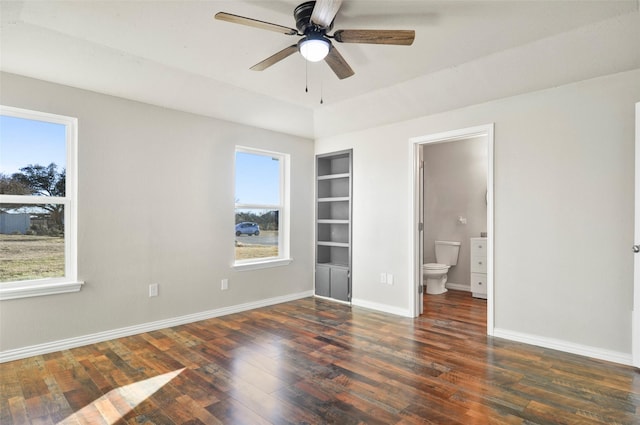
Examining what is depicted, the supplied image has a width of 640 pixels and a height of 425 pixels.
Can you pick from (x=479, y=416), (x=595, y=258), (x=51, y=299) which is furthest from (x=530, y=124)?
(x=51, y=299)

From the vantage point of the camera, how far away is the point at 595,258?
3.04 m

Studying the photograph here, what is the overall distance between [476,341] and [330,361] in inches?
58.1

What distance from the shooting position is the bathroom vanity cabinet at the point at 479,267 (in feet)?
17.1

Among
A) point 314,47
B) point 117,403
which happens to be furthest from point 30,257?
point 314,47

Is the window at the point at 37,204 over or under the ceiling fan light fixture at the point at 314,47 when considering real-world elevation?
under

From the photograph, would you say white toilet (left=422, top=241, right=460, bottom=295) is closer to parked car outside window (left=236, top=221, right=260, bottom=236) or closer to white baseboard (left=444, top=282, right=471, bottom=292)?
white baseboard (left=444, top=282, right=471, bottom=292)

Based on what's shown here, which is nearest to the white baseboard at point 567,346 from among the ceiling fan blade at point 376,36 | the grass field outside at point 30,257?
the ceiling fan blade at point 376,36

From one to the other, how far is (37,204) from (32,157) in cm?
42

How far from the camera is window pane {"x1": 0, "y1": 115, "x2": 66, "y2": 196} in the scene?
3.05 m

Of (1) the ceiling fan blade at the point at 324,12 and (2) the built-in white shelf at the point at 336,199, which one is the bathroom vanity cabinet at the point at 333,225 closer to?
(2) the built-in white shelf at the point at 336,199

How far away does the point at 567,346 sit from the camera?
10.3 feet

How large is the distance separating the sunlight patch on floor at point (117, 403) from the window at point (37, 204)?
1.29 m

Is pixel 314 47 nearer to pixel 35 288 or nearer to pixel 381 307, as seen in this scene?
pixel 35 288

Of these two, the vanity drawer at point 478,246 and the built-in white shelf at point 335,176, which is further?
the vanity drawer at point 478,246
